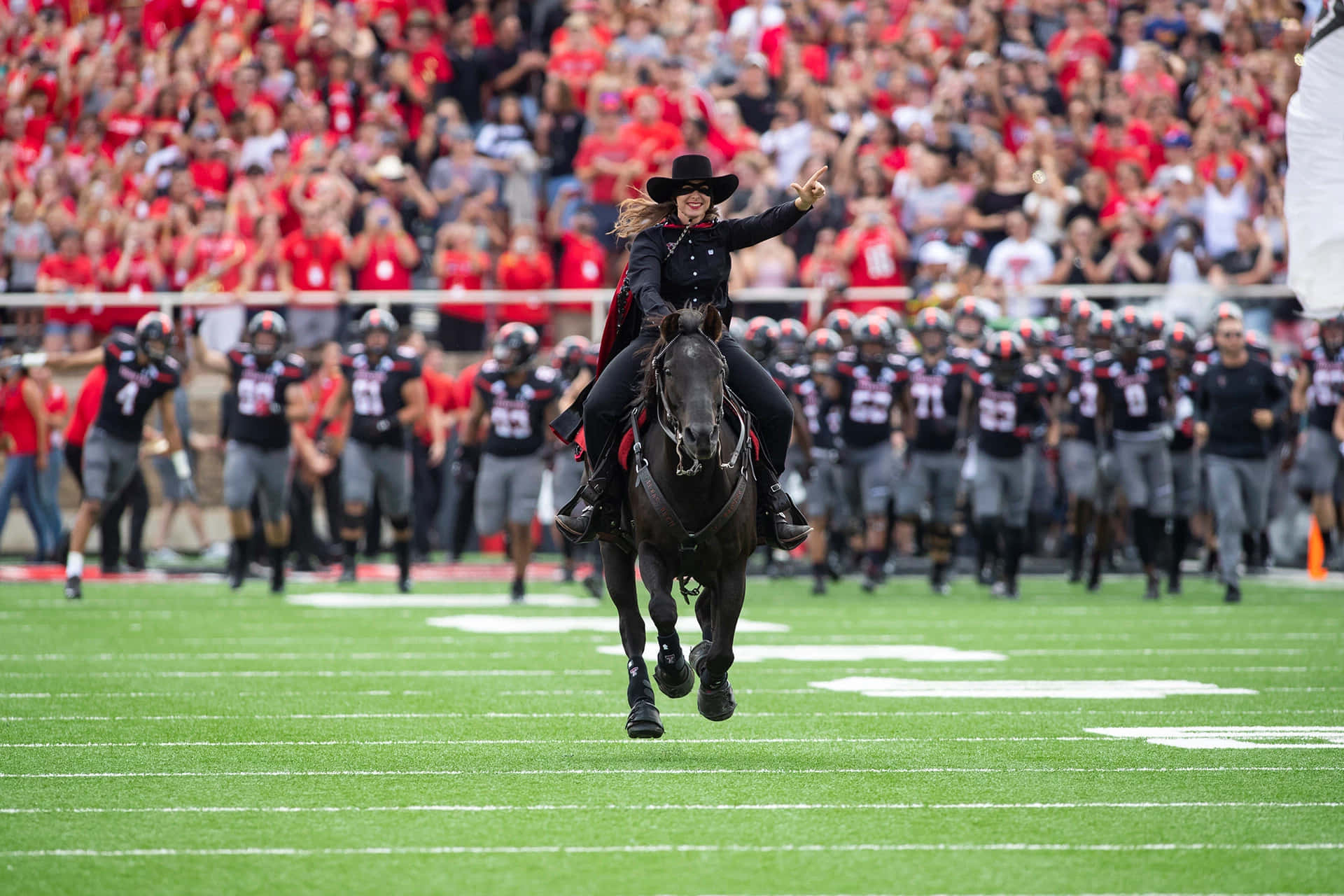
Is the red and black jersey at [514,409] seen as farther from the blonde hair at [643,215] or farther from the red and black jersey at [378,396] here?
the blonde hair at [643,215]

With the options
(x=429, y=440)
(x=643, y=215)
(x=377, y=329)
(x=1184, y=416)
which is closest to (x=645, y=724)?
(x=643, y=215)

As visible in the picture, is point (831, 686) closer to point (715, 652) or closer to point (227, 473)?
point (715, 652)

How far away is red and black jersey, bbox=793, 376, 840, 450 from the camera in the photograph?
18.4 m

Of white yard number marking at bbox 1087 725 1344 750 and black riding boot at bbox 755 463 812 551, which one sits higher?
black riding boot at bbox 755 463 812 551

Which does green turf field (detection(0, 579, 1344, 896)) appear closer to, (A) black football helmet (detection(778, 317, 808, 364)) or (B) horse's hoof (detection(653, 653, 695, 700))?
(B) horse's hoof (detection(653, 653, 695, 700))

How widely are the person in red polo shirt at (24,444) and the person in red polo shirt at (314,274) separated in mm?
2824

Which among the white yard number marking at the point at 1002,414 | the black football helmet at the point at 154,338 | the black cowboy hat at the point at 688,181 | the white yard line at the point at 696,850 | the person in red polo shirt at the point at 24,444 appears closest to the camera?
the white yard line at the point at 696,850

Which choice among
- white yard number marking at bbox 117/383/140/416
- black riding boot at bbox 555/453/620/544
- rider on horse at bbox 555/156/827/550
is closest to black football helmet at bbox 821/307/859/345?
white yard number marking at bbox 117/383/140/416

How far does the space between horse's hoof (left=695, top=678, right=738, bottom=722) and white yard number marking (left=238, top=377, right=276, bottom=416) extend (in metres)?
9.89

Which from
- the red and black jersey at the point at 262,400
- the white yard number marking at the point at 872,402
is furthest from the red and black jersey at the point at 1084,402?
the red and black jersey at the point at 262,400

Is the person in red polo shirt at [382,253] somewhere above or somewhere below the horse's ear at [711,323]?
above

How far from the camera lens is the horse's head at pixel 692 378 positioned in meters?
7.30

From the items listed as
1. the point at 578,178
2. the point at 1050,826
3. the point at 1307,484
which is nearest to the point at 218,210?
the point at 578,178

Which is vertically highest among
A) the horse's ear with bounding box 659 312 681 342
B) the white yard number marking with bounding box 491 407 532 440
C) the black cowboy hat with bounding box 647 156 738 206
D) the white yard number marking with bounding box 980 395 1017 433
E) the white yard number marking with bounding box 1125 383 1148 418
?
the black cowboy hat with bounding box 647 156 738 206
